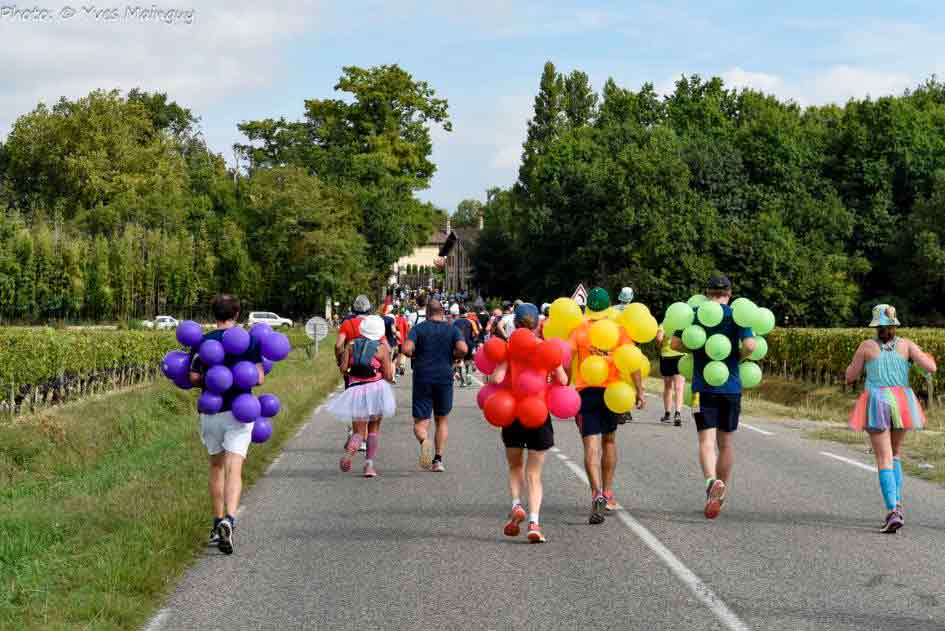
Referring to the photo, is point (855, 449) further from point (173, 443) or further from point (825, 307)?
point (825, 307)

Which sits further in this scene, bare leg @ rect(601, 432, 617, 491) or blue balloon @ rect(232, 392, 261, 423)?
bare leg @ rect(601, 432, 617, 491)

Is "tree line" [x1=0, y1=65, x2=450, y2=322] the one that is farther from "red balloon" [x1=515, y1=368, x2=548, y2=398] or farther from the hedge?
"red balloon" [x1=515, y1=368, x2=548, y2=398]

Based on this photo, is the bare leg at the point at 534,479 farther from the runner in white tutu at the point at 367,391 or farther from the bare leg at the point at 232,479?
the runner in white tutu at the point at 367,391

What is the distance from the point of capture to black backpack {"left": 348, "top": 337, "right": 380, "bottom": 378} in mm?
12945

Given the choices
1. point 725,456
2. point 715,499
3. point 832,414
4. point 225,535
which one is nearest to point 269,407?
point 225,535

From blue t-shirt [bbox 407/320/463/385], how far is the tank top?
4.83 m

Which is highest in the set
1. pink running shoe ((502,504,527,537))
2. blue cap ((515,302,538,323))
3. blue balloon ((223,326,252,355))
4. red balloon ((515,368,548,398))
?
blue cap ((515,302,538,323))

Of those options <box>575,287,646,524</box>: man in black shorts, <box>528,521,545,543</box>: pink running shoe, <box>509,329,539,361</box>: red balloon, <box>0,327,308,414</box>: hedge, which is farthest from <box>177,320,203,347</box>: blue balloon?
<box>0,327,308,414</box>: hedge

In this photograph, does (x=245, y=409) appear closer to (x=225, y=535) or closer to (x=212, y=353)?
(x=212, y=353)

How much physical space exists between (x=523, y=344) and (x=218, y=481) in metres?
2.51

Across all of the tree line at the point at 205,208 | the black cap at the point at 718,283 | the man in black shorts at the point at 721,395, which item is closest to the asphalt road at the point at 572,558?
the man in black shorts at the point at 721,395

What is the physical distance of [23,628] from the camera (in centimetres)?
611

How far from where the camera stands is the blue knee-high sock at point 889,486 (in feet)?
30.8

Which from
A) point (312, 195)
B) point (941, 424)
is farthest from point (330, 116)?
point (941, 424)
